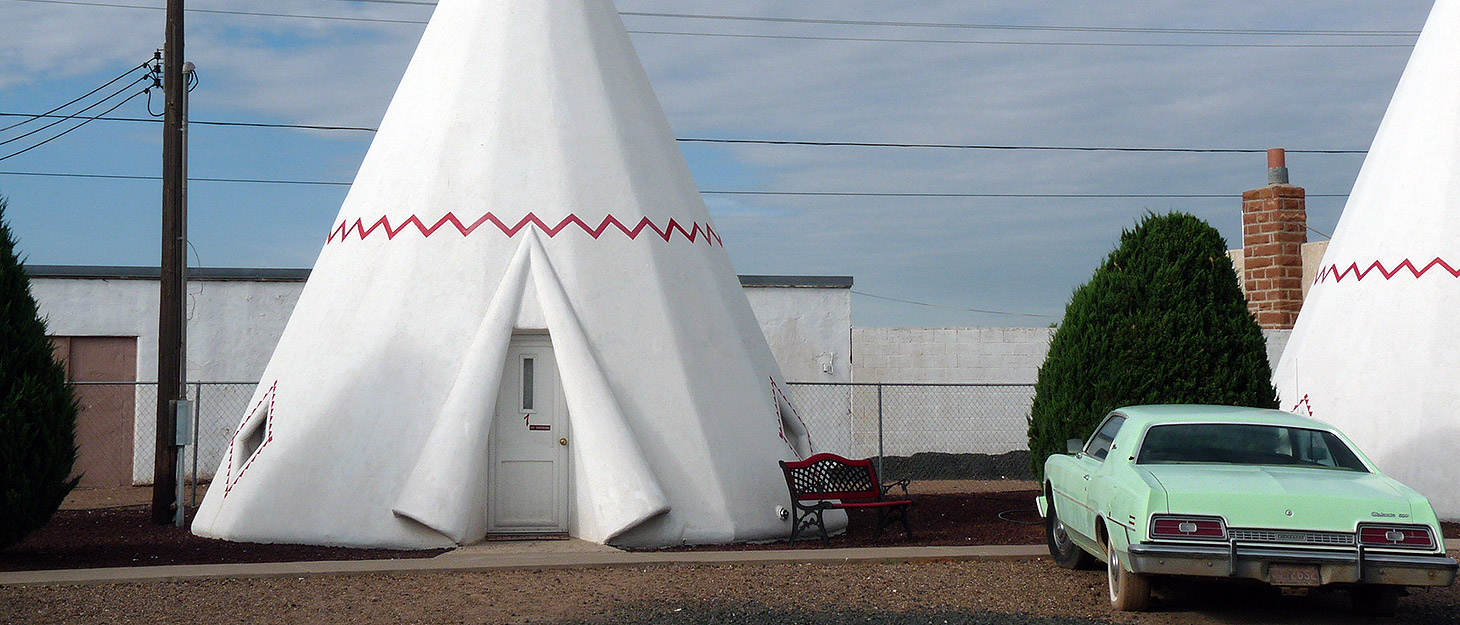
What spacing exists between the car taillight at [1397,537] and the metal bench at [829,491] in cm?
Result: 373

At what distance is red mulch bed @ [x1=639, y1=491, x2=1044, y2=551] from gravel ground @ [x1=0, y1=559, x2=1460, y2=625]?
1.24 m

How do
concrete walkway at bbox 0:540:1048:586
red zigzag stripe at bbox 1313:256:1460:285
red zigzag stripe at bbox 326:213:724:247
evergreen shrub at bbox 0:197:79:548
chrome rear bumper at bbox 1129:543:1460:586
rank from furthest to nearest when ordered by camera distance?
red zigzag stripe at bbox 1313:256:1460:285, red zigzag stripe at bbox 326:213:724:247, evergreen shrub at bbox 0:197:79:548, concrete walkway at bbox 0:540:1048:586, chrome rear bumper at bbox 1129:543:1460:586

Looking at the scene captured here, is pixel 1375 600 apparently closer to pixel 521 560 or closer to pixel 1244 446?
pixel 1244 446

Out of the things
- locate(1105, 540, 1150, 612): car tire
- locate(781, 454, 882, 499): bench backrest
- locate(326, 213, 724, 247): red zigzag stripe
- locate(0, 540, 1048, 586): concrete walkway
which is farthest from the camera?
locate(326, 213, 724, 247): red zigzag stripe

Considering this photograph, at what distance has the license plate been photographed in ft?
17.9

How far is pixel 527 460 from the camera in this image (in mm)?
8703

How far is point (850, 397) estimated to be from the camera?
1650 centimetres

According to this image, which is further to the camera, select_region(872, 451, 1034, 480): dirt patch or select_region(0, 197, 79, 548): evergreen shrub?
select_region(872, 451, 1034, 480): dirt patch

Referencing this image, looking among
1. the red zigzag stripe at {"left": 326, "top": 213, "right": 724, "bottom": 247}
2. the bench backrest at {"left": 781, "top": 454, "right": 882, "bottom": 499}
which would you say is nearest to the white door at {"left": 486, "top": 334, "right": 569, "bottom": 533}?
the red zigzag stripe at {"left": 326, "top": 213, "right": 724, "bottom": 247}

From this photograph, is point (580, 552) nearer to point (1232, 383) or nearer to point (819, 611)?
point (819, 611)

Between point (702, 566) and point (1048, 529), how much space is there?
2.26m

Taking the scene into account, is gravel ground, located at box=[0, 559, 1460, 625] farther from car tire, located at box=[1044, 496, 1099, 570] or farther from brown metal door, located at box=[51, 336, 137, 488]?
brown metal door, located at box=[51, 336, 137, 488]

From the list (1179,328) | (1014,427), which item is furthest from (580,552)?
(1014,427)

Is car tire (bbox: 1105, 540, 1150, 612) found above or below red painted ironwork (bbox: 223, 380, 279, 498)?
below
